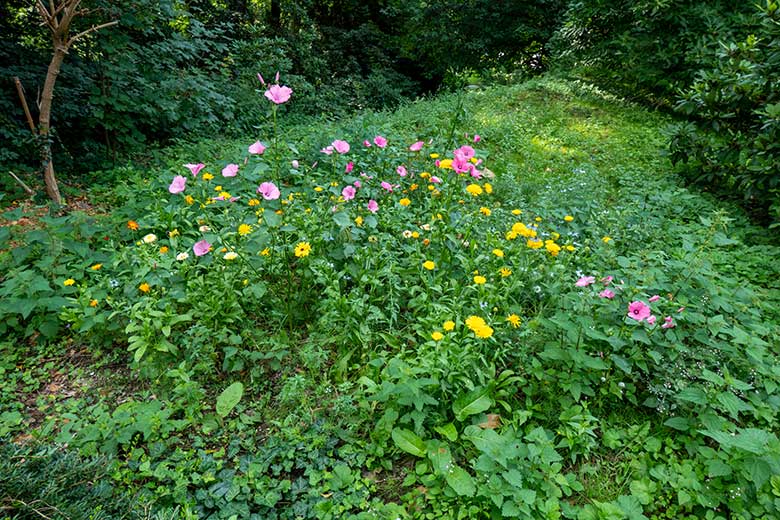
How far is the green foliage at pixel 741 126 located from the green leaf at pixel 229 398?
404cm

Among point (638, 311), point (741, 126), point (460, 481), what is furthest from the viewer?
point (741, 126)

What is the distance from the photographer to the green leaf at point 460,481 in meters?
1.58

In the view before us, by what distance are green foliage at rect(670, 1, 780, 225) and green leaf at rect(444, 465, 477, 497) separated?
3.41 meters

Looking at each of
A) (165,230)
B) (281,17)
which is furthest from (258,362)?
(281,17)

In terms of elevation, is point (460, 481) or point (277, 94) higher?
point (277, 94)

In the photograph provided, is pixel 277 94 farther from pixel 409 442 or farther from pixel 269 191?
pixel 409 442

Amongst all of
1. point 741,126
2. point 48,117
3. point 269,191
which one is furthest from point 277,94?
point 741,126

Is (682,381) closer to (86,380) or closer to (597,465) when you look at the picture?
(597,465)

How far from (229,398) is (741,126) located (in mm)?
4889

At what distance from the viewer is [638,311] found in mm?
1888

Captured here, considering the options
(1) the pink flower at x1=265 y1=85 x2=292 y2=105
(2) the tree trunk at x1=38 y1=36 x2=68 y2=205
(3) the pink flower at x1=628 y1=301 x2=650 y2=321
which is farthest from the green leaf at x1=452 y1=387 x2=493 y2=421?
(2) the tree trunk at x1=38 y1=36 x2=68 y2=205

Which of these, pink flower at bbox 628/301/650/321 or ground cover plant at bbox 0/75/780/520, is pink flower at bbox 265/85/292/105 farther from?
pink flower at bbox 628/301/650/321

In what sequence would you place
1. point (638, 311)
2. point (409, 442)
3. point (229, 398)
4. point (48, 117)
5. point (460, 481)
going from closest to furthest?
point (460, 481), point (409, 442), point (638, 311), point (229, 398), point (48, 117)

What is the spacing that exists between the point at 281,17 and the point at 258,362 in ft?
32.9
